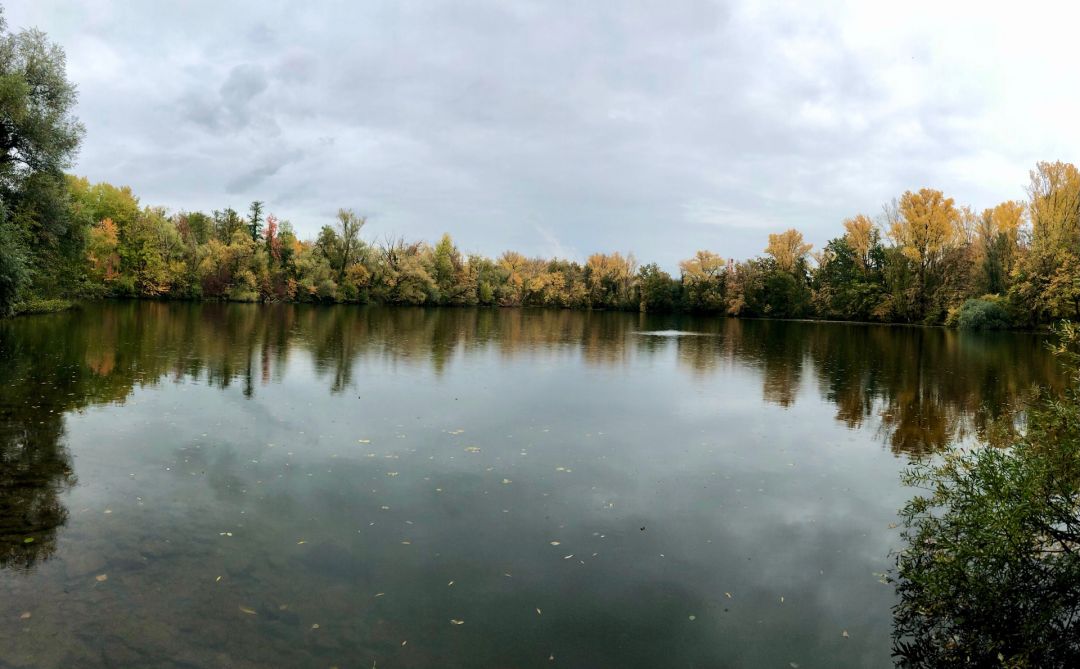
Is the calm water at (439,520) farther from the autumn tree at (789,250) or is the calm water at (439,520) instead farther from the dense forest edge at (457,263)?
the autumn tree at (789,250)

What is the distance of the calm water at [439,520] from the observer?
5660 mm

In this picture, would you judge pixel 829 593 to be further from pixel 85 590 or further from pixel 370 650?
pixel 85 590

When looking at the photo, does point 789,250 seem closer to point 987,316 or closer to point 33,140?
point 987,316

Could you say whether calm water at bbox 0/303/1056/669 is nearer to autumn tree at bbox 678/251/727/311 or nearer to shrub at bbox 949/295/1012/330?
shrub at bbox 949/295/1012/330

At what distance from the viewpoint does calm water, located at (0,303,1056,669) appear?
5.66m

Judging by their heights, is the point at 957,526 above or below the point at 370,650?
above

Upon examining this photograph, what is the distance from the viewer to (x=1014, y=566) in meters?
5.29

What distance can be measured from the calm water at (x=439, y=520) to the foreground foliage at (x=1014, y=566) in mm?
702

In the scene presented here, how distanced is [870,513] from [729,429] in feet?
17.3

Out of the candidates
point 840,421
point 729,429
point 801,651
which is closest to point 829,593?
point 801,651

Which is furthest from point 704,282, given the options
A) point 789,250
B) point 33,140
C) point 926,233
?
point 33,140

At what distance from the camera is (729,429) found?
47.9 ft

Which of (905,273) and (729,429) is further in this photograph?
(905,273)

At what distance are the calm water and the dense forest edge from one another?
17536mm
